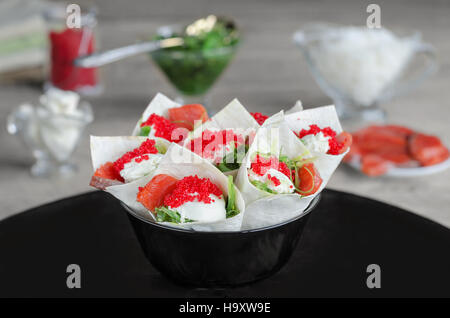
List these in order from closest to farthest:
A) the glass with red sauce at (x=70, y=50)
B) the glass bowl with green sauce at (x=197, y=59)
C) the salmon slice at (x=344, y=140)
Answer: the salmon slice at (x=344, y=140), the glass bowl with green sauce at (x=197, y=59), the glass with red sauce at (x=70, y=50)

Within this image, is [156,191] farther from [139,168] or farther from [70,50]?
[70,50]

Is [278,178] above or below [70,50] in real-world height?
below

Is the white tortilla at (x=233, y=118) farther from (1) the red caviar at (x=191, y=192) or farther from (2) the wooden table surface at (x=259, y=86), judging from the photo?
(2) the wooden table surface at (x=259, y=86)

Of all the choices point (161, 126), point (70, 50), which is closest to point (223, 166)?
point (161, 126)

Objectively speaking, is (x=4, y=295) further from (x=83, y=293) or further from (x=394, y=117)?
(x=394, y=117)

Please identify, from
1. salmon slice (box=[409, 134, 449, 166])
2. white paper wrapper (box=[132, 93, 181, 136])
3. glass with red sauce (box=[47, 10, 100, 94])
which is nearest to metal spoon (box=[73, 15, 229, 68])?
glass with red sauce (box=[47, 10, 100, 94])

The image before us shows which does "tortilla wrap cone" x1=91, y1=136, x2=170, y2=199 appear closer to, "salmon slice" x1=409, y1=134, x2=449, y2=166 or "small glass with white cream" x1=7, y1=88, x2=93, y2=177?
"small glass with white cream" x1=7, y1=88, x2=93, y2=177

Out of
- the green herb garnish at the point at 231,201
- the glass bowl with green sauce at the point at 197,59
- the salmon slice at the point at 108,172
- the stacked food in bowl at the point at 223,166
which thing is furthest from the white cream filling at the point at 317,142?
the glass bowl with green sauce at the point at 197,59
